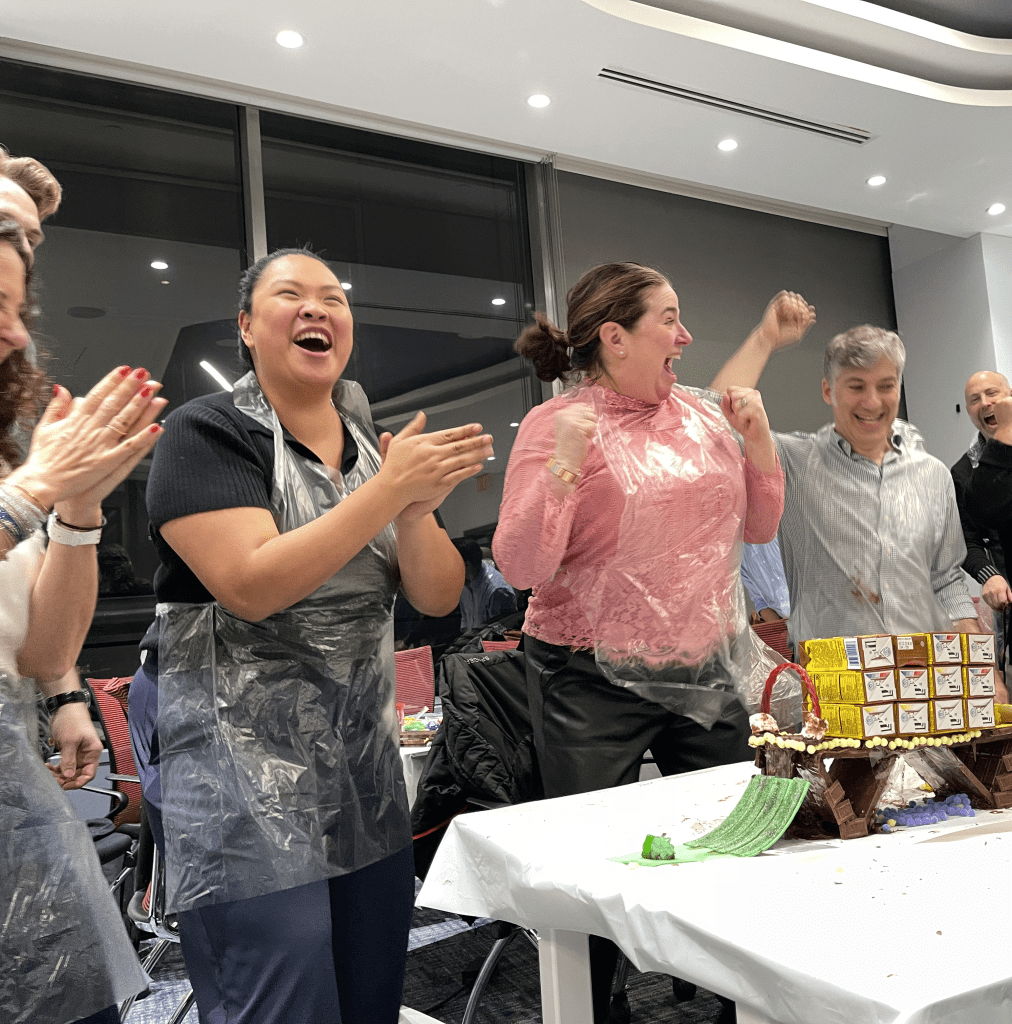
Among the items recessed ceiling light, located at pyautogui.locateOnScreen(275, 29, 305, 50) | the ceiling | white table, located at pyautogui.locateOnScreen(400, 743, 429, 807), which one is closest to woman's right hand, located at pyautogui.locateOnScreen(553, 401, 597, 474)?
white table, located at pyautogui.locateOnScreen(400, 743, 429, 807)

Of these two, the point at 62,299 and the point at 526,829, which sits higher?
the point at 62,299

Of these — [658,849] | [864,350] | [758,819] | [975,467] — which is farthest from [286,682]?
[975,467]

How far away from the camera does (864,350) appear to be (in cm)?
215

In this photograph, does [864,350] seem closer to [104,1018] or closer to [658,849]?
[658,849]

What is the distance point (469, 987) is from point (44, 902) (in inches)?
72.9

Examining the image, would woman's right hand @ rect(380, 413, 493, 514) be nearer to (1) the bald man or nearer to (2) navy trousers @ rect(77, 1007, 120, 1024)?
(2) navy trousers @ rect(77, 1007, 120, 1024)

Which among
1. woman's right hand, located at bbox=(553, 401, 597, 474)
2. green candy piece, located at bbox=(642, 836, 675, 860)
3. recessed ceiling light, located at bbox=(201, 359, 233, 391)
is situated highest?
recessed ceiling light, located at bbox=(201, 359, 233, 391)

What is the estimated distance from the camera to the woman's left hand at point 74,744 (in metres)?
1.23

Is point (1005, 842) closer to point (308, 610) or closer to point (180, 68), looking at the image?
point (308, 610)

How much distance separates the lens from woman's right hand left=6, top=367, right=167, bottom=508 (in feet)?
3.24

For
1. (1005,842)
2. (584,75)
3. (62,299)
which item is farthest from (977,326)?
(1005,842)

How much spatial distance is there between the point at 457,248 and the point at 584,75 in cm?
110

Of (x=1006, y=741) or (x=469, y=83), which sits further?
(x=469, y=83)

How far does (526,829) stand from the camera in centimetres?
137
